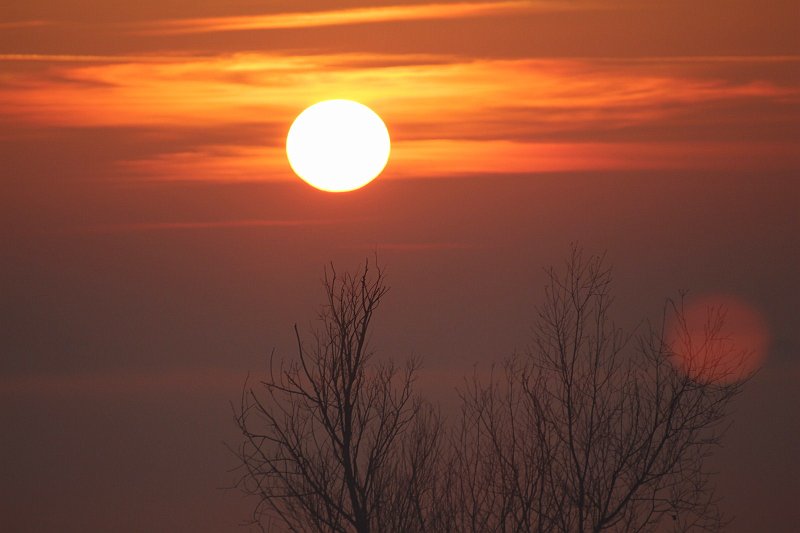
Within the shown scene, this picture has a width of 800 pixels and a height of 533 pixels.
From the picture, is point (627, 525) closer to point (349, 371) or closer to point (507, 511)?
point (507, 511)

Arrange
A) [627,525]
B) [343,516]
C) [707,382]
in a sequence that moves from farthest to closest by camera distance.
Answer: [707,382], [627,525], [343,516]

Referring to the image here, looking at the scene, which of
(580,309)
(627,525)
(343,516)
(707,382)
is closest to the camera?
(343,516)

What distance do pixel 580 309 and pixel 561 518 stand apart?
2968 millimetres

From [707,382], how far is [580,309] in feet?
6.16

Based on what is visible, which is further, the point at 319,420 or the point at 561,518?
the point at 561,518

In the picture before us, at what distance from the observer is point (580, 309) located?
47.3 ft

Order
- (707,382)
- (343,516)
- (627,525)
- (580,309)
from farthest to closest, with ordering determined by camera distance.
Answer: (580,309) → (707,382) → (627,525) → (343,516)

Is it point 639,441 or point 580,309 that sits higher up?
point 580,309

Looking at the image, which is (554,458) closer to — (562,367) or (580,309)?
(562,367)

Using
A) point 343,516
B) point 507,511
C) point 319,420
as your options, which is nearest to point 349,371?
point 319,420

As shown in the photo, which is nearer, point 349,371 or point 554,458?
point 349,371

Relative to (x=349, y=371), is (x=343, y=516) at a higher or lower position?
lower

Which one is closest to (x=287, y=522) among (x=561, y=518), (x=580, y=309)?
(x=561, y=518)

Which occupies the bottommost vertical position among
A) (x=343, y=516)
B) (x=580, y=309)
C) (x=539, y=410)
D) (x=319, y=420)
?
(x=343, y=516)
